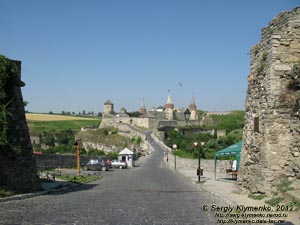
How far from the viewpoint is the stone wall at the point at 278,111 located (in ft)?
46.1

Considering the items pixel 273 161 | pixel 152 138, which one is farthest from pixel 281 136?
pixel 152 138

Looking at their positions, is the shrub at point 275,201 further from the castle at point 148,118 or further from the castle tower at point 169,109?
the castle tower at point 169,109

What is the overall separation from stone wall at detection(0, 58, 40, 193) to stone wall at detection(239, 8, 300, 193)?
337 inches

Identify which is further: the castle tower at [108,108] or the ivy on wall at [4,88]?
the castle tower at [108,108]

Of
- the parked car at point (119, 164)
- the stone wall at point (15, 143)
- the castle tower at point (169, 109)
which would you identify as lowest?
the parked car at point (119, 164)

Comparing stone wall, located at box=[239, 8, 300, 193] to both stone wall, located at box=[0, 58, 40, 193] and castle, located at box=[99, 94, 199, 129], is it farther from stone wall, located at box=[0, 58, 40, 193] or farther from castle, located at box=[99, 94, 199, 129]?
castle, located at box=[99, 94, 199, 129]

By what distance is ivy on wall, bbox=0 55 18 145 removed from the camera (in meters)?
15.1

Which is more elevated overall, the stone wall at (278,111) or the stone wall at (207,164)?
the stone wall at (278,111)

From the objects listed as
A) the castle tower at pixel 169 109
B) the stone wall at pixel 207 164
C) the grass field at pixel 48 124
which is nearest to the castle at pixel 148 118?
the castle tower at pixel 169 109

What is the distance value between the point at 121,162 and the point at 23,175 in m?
36.5

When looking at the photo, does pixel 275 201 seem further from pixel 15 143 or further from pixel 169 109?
pixel 169 109

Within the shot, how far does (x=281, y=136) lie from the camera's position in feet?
46.9

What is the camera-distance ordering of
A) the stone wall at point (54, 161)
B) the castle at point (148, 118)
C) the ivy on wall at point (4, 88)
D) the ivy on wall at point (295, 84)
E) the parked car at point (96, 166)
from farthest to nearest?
the castle at point (148, 118), the parked car at point (96, 166), the stone wall at point (54, 161), the ivy on wall at point (4, 88), the ivy on wall at point (295, 84)

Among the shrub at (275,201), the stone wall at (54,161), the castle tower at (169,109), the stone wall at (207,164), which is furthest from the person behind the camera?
the castle tower at (169,109)
